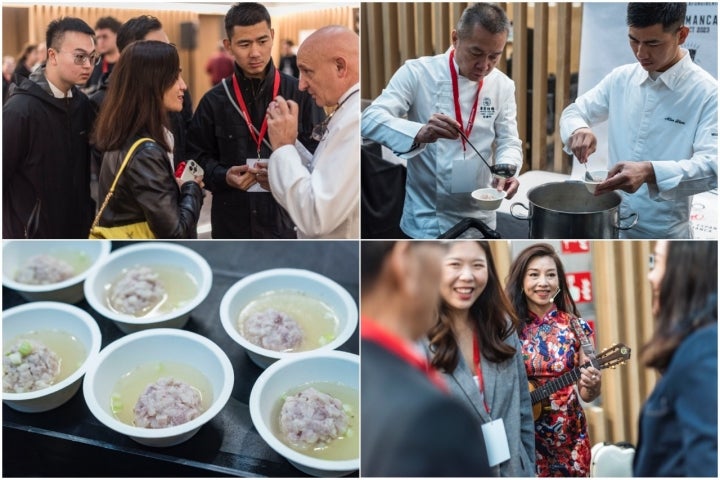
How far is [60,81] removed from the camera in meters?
2.41

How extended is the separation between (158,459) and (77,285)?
60cm

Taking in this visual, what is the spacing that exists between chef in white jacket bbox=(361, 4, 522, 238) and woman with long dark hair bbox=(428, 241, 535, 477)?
186mm

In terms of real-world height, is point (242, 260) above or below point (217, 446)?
above

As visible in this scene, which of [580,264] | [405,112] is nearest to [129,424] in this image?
[405,112]

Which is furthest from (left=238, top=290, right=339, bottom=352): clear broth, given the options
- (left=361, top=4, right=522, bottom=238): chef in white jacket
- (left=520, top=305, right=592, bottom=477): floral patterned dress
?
(left=520, top=305, right=592, bottom=477): floral patterned dress

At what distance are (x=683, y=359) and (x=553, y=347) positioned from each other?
367 millimetres

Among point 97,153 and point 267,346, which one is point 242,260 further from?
point 97,153

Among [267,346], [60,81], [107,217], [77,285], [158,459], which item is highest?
[60,81]

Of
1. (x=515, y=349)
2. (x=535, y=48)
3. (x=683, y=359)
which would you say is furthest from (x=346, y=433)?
(x=535, y=48)

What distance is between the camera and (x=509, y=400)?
2484mm

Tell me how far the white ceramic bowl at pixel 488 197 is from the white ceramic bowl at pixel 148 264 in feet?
2.76

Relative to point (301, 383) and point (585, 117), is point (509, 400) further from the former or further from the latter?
point (585, 117)

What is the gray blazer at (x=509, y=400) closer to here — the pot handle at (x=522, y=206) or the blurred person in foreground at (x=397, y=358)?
the blurred person in foreground at (x=397, y=358)

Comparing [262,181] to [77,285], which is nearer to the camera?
[262,181]
